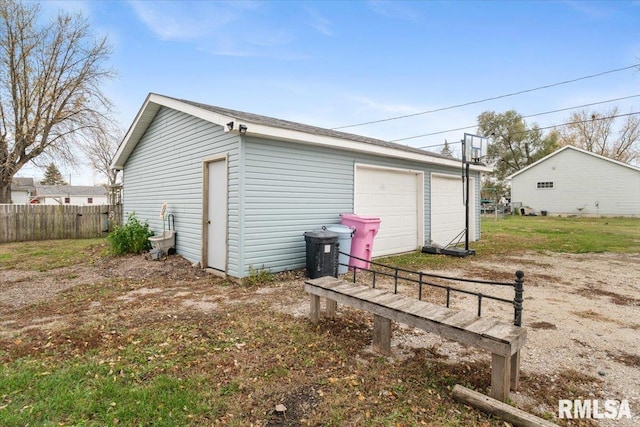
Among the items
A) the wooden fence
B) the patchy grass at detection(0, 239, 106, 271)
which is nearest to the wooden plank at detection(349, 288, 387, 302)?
the patchy grass at detection(0, 239, 106, 271)

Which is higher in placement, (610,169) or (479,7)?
(479,7)

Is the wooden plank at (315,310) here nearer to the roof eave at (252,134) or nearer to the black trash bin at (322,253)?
the black trash bin at (322,253)

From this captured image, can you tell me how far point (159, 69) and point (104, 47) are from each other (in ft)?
23.7

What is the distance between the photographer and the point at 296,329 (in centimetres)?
353

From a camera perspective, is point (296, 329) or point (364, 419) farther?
point (296, 329)

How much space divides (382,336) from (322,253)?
272 cm

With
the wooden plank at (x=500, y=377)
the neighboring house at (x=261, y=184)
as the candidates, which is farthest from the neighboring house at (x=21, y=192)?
the wooden plank at (x=500, y=377)

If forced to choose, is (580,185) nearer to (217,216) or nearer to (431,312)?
(217,216)

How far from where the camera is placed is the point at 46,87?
15.7 metres

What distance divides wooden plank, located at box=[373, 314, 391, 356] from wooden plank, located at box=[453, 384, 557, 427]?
717 millimetres

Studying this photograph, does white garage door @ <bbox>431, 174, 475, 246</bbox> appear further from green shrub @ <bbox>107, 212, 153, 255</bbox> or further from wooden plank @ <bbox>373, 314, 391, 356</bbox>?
green shrub @ <bbox>107, 212, 153, 255</bbox>

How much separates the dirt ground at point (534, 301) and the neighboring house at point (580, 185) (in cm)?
1840

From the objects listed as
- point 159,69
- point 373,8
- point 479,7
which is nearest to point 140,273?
point 159,69

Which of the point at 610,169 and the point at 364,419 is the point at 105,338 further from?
the point at 610,169
